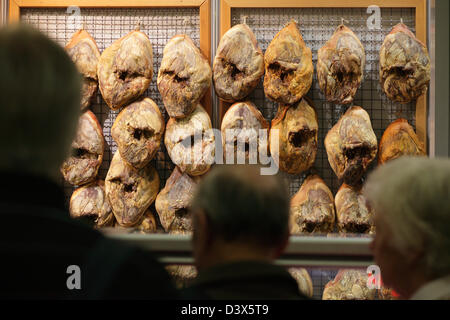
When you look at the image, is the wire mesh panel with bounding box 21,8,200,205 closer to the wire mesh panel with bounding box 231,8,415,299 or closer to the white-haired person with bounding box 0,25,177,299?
the wire mesh panel with bounding box 231,8,415,299

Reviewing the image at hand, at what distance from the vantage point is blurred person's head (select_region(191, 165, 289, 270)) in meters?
0.93

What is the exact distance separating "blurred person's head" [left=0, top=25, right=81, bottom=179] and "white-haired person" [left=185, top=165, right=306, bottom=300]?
297 millimetres

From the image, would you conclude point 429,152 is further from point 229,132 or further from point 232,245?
point 232,245

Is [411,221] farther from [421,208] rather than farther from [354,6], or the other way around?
[354,6]

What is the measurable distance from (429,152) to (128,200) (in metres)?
1.91

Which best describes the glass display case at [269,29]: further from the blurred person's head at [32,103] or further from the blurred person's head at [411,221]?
the blurred person's head at [32,103]

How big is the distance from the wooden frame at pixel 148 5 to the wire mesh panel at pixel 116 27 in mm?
46

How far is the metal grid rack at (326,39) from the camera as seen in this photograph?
3.20 meters

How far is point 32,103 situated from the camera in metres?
0.83

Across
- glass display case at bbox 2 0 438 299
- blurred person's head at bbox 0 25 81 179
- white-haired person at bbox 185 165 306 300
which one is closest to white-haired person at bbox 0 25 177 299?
blurred person's head at bbox 0 25 81 179

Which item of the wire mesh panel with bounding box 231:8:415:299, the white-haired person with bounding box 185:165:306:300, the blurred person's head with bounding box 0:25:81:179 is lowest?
the white-haired person with bounding box 185:165:306:300

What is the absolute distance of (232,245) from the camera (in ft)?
3.11

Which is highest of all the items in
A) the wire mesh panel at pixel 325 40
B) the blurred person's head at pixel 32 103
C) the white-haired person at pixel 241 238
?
the wire mesh panel at pixel 325 40

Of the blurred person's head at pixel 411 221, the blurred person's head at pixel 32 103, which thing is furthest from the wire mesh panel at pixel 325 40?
the blurred person's head at pixel 32 103
